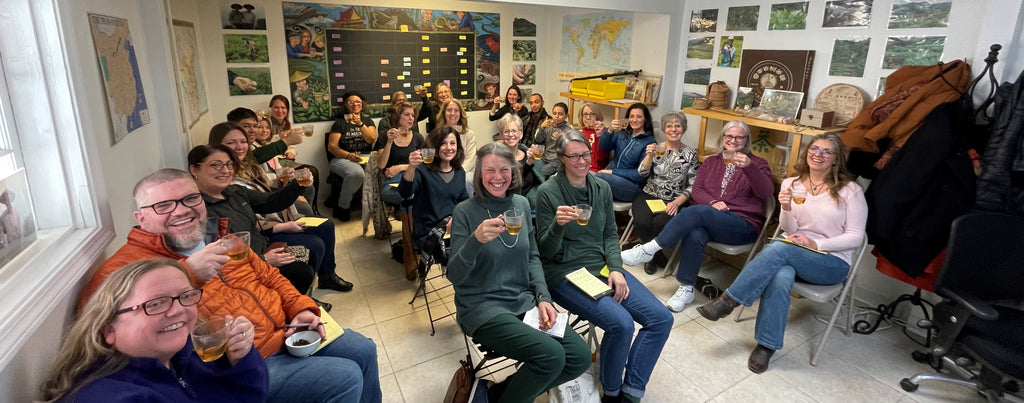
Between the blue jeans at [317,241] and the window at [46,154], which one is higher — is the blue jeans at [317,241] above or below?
below

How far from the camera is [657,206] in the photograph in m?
3.65

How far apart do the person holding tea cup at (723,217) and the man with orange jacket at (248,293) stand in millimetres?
1978

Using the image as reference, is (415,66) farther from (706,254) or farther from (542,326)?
(542,326)

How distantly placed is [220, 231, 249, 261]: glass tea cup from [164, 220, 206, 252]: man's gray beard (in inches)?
3.0

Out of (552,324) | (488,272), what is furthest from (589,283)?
(488,272)

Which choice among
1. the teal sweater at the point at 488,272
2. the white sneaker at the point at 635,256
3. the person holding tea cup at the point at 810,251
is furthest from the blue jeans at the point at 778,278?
the teal sweater at the point at 488,272

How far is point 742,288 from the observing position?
9.18 feet

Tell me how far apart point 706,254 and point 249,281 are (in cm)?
346

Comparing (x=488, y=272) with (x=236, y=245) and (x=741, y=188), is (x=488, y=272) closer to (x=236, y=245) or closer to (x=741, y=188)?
(x=236, y=245)

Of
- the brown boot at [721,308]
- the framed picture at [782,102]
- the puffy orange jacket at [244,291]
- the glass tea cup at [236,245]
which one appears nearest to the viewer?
the puffy orange jacket at [244,291]

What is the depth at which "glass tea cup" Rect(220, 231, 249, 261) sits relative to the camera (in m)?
1.81

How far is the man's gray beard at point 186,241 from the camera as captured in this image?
1682 millimetres

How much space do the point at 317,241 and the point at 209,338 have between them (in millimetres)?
1762

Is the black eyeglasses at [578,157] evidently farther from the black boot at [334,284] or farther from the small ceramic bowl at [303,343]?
the black boot at [334,284]
